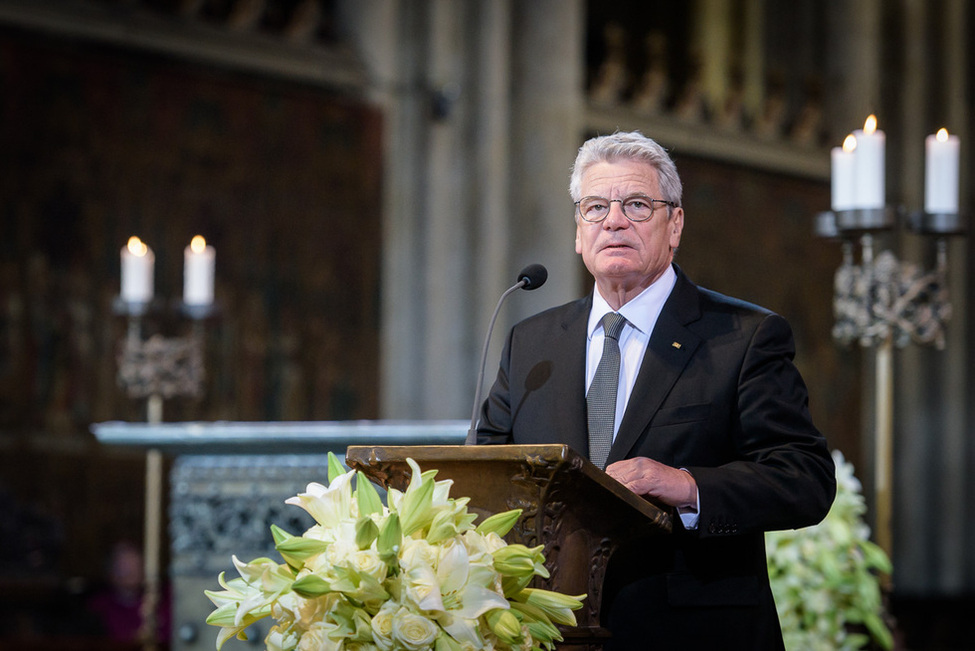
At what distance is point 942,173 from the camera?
16.1 feet

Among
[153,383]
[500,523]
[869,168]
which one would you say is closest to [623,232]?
[500,523]

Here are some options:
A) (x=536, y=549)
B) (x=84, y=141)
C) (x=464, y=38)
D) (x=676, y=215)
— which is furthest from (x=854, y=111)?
(x=536, y=549)

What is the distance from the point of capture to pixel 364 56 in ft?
28.8

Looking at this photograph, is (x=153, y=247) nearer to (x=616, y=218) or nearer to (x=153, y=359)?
(x=153, y=359)

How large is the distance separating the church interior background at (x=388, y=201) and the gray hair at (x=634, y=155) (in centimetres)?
269

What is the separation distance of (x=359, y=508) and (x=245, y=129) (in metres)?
6.13

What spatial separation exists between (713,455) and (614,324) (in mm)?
323

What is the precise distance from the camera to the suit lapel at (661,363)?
2574 mm

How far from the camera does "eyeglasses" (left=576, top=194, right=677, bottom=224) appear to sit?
2664 mm

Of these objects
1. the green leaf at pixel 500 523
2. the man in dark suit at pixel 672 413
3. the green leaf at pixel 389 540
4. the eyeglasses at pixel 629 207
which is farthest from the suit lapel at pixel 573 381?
the green leaf at pixel 389 540

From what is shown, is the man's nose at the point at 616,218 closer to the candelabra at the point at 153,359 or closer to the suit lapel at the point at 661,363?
the suit lapel at the point at 661,363

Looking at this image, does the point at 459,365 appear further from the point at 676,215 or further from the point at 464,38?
the point at 676,215

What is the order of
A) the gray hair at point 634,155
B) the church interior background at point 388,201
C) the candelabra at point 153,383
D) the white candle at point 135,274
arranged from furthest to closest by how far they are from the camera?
the church interior background at point 388,201, the candelabra at point 153,383, the white candle at point 135,274, the gray hair at point 634,155

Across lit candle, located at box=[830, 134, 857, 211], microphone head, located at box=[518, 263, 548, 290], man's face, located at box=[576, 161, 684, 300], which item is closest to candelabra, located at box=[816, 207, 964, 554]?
lit candle, located at box=[830, 134, 857, 211]
